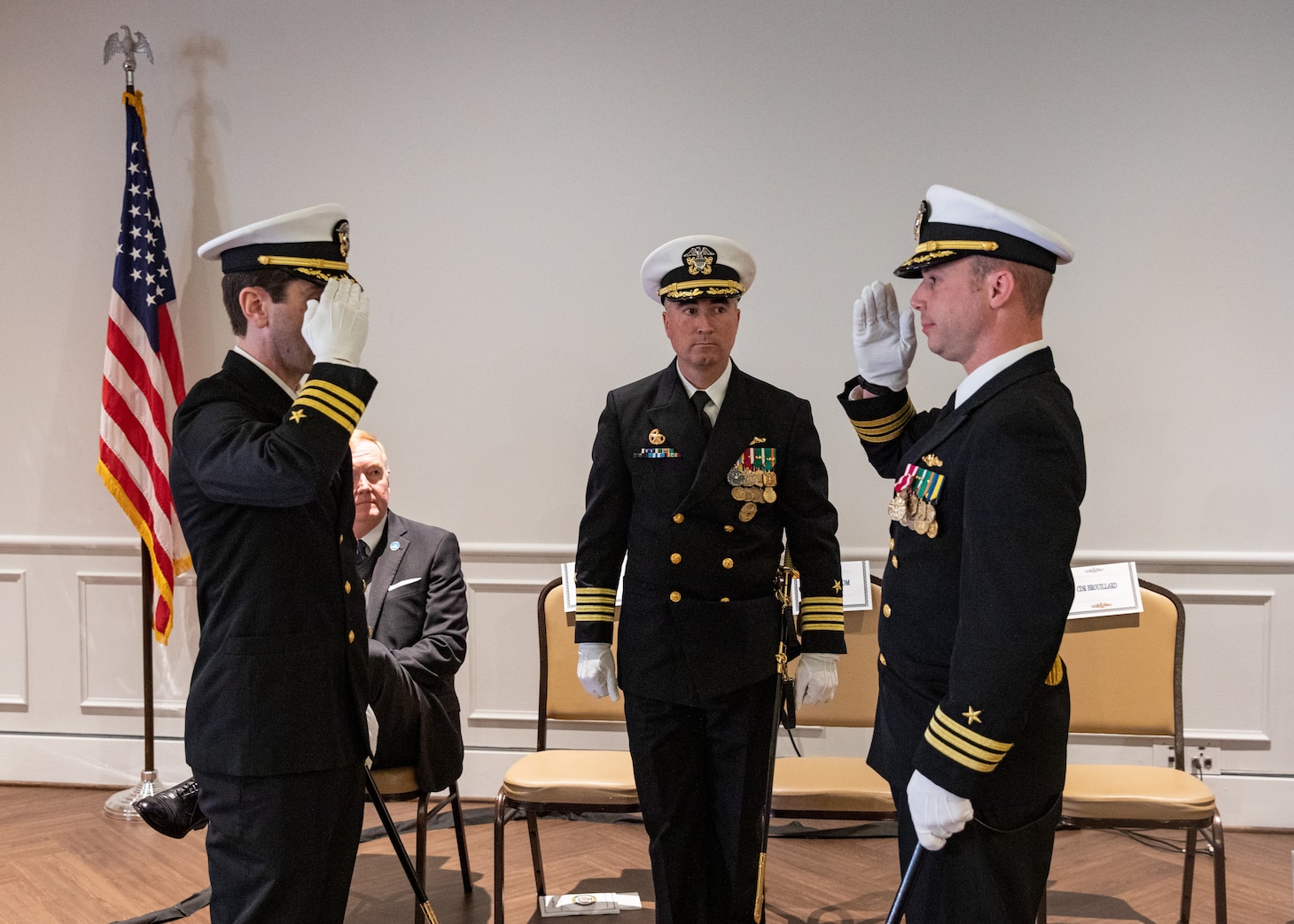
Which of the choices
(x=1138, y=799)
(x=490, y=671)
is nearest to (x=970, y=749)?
(x=1138, y=799)

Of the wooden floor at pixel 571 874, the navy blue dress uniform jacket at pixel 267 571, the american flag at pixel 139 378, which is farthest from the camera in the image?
the american flag at pixel 139 378

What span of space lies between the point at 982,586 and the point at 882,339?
78 centimetres

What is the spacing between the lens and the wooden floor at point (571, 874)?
3.01 metres

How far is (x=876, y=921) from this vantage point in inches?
116

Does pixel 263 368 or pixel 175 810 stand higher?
pixel 263 368

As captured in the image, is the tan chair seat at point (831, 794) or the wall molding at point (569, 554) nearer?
the tan chair seat at point (831, 794)

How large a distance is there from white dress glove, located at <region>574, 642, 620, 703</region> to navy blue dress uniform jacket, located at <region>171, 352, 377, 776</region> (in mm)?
782

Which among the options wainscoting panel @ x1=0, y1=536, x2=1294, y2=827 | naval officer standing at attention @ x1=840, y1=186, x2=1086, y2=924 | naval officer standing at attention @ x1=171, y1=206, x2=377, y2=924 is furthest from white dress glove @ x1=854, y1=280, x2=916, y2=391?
wainscoting panel @ x1=0, y1=536, x2=1294, y2=827

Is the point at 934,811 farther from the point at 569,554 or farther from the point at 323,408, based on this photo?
the point at 569,554

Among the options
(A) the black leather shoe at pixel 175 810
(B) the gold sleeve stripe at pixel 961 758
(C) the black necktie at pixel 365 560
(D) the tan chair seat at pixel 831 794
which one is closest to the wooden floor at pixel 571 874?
(D) the tan chair seat at pixel 831 794

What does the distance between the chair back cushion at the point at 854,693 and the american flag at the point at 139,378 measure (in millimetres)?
2474

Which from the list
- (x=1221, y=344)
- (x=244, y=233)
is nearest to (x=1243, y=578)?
(x=1221, y=344)

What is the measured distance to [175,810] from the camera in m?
1.79

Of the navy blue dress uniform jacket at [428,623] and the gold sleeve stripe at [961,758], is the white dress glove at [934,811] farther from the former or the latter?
the navy blue dress uniform jacket at [428,623]
